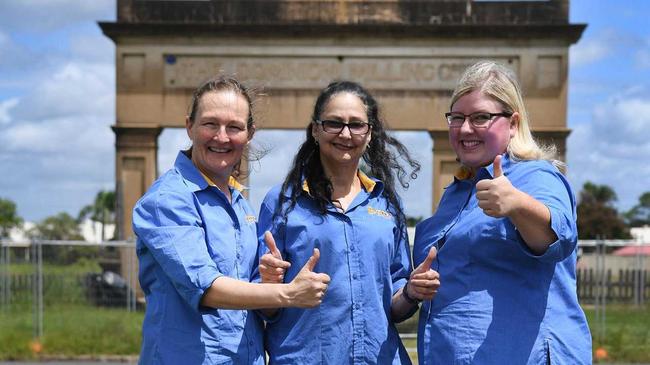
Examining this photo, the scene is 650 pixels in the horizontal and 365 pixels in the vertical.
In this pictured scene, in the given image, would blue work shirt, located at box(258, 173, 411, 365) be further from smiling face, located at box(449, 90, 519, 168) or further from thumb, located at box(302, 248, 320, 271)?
smiling face, located at box(449, 90, 519, 168)

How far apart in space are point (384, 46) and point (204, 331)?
1505 cm

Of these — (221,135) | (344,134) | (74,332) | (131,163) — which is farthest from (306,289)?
(131,163)

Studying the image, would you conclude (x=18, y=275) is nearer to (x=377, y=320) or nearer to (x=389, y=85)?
(x=389, y=85)

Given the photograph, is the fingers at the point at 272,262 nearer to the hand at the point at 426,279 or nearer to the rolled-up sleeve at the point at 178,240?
the rolled-up sleeve at the point at 178,240

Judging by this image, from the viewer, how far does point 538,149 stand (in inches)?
141

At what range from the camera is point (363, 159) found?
444 centimetres

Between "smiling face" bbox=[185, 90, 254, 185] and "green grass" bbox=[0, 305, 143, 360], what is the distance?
935cm

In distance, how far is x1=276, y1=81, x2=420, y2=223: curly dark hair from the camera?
4.03 metres

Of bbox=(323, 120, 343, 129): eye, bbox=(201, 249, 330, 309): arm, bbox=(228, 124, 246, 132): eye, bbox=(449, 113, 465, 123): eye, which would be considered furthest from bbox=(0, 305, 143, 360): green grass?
bbox=(449, 113, 465, 123): eye

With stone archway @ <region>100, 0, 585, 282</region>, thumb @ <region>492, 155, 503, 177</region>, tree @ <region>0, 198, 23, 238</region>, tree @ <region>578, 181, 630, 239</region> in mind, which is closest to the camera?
thumb @ <region>492, 155, 503, 177</region>

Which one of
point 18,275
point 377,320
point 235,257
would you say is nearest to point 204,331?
point 235,257

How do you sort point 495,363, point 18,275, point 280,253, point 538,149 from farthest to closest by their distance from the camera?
point 18,275 → point 280,253 → point 538,149 → point 495,363

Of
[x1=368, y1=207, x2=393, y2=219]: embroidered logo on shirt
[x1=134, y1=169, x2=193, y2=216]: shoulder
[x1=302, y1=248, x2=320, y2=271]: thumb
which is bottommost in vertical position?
[x1=302, y1=248, x2=320, y2=271]: thumb

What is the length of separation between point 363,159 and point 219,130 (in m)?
1.00
